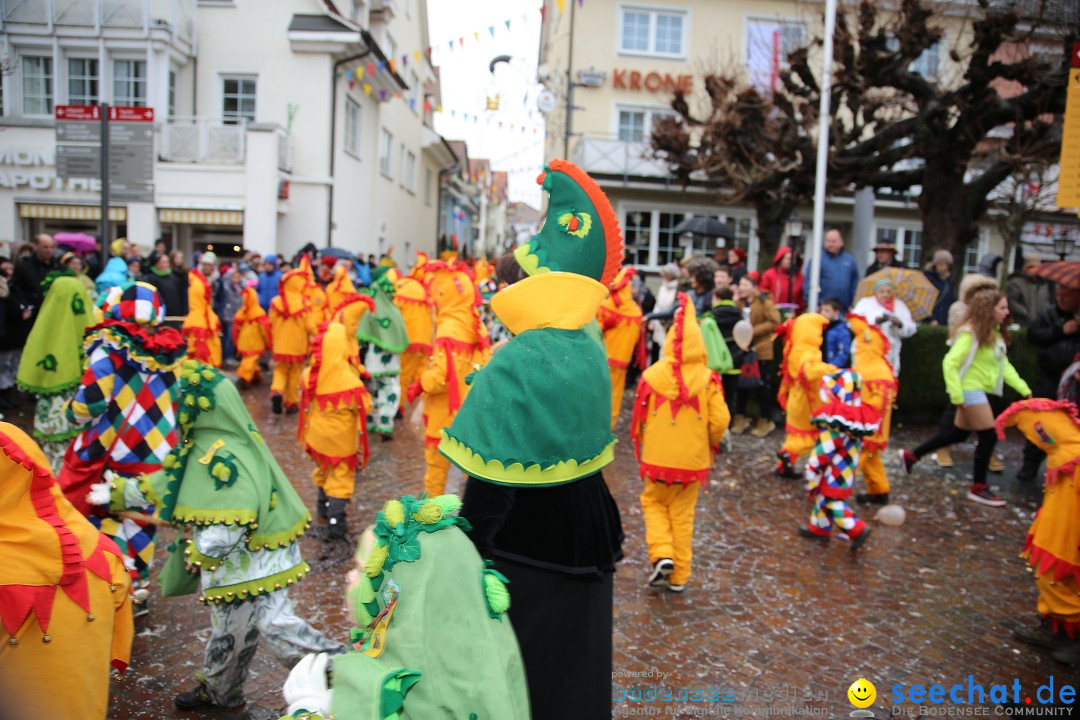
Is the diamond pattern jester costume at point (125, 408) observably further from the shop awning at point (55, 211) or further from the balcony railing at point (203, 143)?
the shop awning at point (55, 211)

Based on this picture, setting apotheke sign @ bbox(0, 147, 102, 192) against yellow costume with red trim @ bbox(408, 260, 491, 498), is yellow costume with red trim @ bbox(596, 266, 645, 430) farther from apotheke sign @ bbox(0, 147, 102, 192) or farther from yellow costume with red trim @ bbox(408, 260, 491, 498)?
apotheke sign @ bbox(0, 147, 102, 192)

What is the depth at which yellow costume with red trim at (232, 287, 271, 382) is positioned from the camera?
1140 centimetres

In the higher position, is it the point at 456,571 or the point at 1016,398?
the point at 456,571

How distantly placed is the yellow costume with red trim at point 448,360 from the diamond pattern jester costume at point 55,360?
2687 mm

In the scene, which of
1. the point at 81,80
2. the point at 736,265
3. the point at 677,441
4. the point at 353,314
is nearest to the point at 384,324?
the point at 353,314


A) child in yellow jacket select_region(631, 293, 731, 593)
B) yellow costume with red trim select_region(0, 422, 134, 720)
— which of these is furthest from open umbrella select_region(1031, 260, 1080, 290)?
yellow costume with red trim select_region(0, 422, 134, 720)

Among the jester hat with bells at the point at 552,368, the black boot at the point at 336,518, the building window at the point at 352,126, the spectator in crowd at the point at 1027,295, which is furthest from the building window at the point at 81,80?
the jester hat with bells at the point at 552,368

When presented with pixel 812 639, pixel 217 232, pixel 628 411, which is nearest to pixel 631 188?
pixel 217 232

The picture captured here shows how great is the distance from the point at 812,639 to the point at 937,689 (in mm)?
712

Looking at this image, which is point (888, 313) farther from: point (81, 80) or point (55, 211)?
point (81, 80)

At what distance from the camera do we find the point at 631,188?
23.4 m

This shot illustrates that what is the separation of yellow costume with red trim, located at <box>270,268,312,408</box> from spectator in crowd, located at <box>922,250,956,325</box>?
28.7ft

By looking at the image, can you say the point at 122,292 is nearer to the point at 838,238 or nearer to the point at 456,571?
the point at 456,571

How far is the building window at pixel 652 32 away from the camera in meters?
24.4
